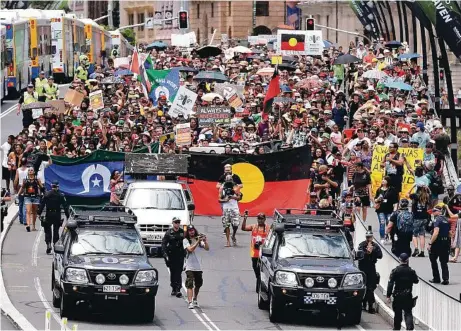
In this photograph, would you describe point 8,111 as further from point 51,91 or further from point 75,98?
point 75,98

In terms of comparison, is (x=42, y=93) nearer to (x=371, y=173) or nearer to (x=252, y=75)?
(x=252, y=75)

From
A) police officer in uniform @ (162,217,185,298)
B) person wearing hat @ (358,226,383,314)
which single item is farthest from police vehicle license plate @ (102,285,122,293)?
person wearing hat @ (358,226,383,314)

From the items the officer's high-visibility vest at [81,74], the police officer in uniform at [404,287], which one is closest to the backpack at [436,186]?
the police officer in uniform at [404,287]

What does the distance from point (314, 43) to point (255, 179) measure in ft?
88.3

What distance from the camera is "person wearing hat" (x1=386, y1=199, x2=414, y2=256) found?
2959 cm

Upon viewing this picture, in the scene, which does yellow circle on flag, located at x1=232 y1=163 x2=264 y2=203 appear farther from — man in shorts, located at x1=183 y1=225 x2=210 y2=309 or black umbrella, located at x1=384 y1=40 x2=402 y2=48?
black umbrella, located at x1=384 y1=40 x2=402 y2=48

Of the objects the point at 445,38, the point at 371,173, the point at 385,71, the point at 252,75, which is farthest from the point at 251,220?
the point at 252,75

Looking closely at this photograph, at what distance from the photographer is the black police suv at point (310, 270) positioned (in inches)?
1014

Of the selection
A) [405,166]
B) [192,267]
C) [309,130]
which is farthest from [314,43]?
[192,267]

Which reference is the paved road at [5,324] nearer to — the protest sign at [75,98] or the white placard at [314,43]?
the protest sign at [75,98]

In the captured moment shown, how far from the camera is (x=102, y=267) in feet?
84.5

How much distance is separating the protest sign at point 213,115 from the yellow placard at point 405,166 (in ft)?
24.5

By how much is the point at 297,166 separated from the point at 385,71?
14217mm

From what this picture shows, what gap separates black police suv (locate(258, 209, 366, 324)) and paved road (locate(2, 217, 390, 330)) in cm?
38
